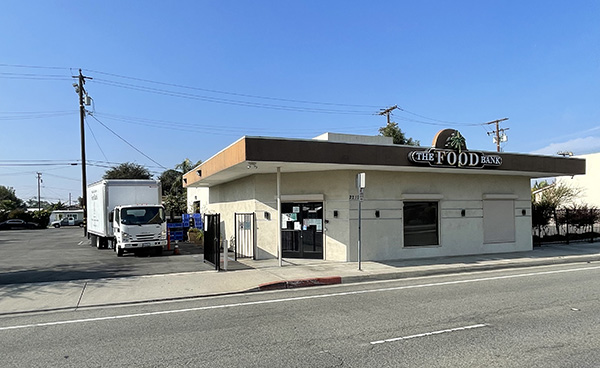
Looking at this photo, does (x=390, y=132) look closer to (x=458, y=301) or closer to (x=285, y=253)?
(x=285, y=253)

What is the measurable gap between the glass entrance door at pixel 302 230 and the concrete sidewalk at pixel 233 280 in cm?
49

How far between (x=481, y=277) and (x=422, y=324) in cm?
585

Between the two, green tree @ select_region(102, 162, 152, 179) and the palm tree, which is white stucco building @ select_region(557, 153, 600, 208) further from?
green tree @ select_region(102, 162, 152, 179)

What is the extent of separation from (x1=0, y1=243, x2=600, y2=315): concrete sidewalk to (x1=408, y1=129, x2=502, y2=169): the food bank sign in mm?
3494

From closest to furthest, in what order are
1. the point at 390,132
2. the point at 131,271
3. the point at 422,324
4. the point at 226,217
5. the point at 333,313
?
the point at 422,324, the point at 333,313, the point at 131,271, the point at 226,217, the point at 390,132

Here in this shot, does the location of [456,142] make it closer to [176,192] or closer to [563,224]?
[563,224]

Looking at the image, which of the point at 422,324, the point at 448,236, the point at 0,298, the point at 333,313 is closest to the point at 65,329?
the point at 0,298

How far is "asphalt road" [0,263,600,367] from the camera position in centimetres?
519

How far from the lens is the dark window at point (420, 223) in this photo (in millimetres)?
15219

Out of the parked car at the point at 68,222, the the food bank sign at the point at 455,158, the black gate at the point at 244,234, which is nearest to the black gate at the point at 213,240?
the black gate at the point at 244,234

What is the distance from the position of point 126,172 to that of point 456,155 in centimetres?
5254

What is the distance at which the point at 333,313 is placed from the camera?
7551mm

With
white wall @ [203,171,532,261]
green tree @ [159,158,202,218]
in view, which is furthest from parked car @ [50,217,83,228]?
white wall @ [203,171,532,261]

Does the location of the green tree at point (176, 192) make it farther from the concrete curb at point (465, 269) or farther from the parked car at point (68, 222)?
Answer: the concrete curb at point (465, 269)
